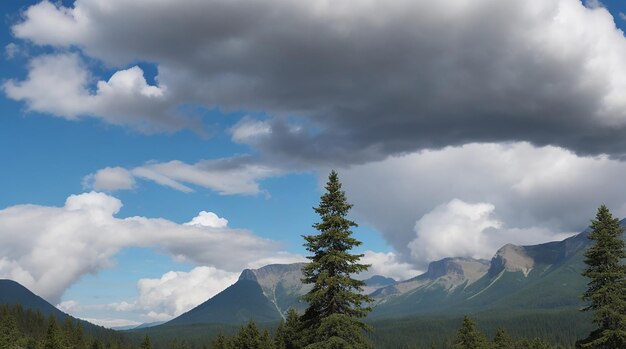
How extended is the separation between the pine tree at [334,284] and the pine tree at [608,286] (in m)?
19.1

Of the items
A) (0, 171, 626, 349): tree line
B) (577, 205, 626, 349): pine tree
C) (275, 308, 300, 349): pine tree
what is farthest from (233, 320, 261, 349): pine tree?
(577, 205, 626, 349): pine tree

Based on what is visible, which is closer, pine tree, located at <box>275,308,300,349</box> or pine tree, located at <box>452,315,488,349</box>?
pine tree, located at <box>452,315,488,349</box>

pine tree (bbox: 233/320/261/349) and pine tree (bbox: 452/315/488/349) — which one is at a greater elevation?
pine tree (bbox: 233/320/261/349)

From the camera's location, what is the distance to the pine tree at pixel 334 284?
1319 inches

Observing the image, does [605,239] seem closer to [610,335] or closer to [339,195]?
[610,335]

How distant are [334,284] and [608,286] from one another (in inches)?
894

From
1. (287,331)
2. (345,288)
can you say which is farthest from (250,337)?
(345,288)

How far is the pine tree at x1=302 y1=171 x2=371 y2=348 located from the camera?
33.5m

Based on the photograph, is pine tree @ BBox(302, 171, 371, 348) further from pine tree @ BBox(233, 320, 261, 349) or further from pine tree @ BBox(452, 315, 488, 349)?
pine tree @ BBox(233, 320, 261, 349)

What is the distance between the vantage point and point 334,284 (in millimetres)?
33531

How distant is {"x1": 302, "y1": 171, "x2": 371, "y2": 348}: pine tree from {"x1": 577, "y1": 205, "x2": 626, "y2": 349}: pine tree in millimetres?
19104

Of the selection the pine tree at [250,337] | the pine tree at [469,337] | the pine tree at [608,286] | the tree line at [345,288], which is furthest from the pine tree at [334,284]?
the pine tree at [250,337]

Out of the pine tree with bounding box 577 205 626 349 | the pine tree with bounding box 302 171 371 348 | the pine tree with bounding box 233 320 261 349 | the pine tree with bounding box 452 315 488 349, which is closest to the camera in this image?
the pine tree with bounding box 302 171 371 348

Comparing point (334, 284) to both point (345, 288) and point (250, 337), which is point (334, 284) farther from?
point (250, 337)
